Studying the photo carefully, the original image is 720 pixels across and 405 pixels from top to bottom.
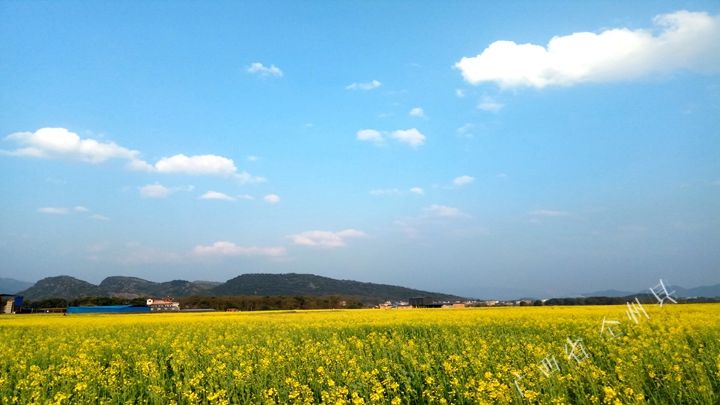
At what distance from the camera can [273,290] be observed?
193m

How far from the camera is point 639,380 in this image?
7402 millimetres

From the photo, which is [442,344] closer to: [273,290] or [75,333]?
[75,333]

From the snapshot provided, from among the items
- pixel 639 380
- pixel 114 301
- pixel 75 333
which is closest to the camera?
pixel 639 380

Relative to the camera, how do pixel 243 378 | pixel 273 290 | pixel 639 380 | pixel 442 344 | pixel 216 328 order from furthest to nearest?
Result: pixel 273 290
pixel 216 328
pixel 442 344
pixel 243 378
pixel 639 380

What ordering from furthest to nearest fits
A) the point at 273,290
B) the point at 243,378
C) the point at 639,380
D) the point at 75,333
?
the point at 273,290, the point at 75,333, the point at 243,378, the point at 639,380

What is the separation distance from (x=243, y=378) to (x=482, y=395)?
4.92 metres

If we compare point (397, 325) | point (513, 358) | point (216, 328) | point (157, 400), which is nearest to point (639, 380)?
point (513, 358)

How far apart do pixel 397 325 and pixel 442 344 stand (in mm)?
8070

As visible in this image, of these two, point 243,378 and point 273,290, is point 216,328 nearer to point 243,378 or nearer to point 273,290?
→ point 243,378

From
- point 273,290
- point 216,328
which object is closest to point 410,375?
point 216,328

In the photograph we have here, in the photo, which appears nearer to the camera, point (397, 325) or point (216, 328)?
point (397, 325)

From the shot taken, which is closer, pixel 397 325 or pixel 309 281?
pixel 397 325

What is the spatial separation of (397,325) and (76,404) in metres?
15.7

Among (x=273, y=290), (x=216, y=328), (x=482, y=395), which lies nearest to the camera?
(x=482, y=395)
